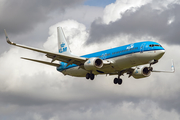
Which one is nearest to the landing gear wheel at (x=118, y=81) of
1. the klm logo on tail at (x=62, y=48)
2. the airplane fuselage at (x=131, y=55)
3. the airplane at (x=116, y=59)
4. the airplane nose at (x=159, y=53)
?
the airplane at (x=116, y=59)

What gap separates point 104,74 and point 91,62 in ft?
22.9

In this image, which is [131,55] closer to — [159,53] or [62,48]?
[159,53]

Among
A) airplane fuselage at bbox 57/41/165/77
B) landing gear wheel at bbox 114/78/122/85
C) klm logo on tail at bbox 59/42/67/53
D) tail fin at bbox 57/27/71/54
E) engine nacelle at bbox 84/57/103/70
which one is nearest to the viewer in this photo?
airplane fuselage at bbox 57/41/165/77

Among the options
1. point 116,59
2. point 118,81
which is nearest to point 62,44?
point 118,81

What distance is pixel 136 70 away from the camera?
65.1 meters

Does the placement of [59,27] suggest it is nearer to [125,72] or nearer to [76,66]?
[76,66]

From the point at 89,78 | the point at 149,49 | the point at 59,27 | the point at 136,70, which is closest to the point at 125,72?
the point at 136,70

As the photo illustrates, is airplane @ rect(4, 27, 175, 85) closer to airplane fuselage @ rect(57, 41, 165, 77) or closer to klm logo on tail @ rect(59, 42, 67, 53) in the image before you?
airplane fuselage @ rect(57, 41, 165, 77)

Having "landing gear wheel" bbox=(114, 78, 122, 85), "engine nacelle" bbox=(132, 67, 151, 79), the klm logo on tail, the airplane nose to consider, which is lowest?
"landing gear wheel" bbox=(114, 78, 122, 85)

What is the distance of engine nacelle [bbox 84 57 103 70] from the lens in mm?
57656

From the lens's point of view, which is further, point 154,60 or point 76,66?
point 76,66

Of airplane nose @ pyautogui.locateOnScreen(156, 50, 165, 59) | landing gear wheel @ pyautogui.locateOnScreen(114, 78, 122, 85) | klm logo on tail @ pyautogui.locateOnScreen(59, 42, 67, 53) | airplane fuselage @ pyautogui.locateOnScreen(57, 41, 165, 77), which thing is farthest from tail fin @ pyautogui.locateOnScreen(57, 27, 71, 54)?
airplane nose @ pyautogui.locateOnScreen(156, 50, 165, 59)

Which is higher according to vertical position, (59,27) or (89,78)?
(59,27)

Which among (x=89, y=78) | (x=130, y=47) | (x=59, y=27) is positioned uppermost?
(x=59, y=27)
